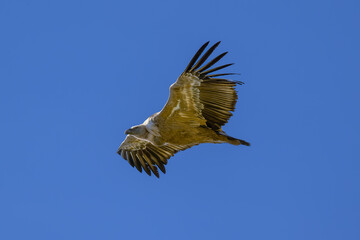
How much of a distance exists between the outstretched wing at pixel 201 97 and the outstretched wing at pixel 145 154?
5.26ft

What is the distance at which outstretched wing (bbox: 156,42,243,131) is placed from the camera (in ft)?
41.8

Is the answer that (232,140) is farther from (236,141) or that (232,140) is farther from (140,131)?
(140,131)

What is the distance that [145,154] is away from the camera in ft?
50.4

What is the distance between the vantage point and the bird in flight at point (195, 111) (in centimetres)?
1280

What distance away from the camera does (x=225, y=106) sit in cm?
1318

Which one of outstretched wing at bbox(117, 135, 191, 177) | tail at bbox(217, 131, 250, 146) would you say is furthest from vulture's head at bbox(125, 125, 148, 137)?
tail at bbox(217, 131, 250, 146)

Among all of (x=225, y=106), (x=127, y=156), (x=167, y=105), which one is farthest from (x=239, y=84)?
(x=127, y=156)

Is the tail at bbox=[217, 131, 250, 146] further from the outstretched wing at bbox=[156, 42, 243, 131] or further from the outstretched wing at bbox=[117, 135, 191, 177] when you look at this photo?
the outstretched wing at bbox=[117, 135, 191, 177]

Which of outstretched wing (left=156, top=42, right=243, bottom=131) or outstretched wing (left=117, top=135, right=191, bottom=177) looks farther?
outstretched wing (left=117, top=135, right=191, bottom=177)

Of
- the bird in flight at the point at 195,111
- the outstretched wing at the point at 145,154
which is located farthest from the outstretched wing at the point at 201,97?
the outstretched wing at the point at 145,154

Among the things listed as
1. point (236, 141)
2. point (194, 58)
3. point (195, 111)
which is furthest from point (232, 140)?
point (194, 58)

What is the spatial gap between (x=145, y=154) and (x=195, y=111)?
2.54 metres

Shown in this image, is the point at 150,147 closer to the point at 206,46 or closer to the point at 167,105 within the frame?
the point at 167,105

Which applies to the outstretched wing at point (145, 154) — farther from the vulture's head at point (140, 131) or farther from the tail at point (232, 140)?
the tail at point (232, 140)
